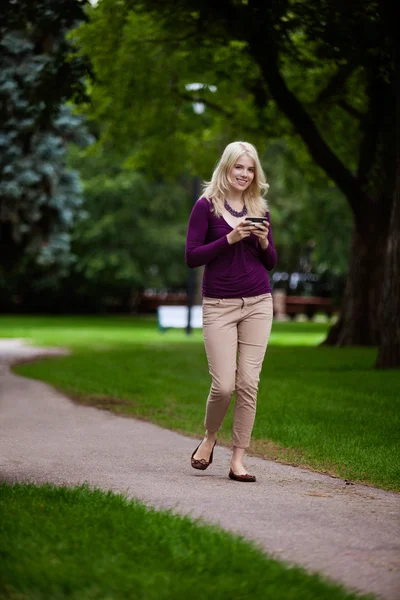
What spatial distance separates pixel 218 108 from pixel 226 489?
1661 cm

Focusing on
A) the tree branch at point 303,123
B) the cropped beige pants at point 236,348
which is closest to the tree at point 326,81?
the tree branch at point 303,123

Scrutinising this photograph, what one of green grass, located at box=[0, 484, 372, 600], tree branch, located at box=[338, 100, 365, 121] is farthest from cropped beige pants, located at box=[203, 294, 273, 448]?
tree branch, located at box=[338, 100, 365, 121]

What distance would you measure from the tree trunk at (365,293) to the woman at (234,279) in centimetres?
1352

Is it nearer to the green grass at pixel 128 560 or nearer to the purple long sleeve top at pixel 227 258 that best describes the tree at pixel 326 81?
the purple long sleeve top at pixel 227 258

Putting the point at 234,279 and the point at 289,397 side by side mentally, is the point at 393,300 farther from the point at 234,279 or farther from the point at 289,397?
the point at 234,279

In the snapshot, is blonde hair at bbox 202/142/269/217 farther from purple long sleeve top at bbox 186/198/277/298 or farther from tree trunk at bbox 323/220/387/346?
tree trunk at bbox 323/220/387/346

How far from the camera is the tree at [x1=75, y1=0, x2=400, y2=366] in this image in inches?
575

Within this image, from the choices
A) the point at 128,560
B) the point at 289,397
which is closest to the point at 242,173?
the point at 128,560

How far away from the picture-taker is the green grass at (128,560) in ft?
13.0

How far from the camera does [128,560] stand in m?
4.38

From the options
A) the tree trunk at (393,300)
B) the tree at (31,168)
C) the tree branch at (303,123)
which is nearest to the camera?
the tree trunk at (393,300)

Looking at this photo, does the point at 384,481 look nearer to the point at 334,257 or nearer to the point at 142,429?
the point at 142,429

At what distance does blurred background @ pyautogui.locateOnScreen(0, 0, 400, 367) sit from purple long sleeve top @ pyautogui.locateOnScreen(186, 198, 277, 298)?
287 inches

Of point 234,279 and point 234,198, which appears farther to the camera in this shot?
point 234,198
